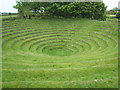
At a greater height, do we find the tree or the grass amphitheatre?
the tree

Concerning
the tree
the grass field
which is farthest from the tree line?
the grass field

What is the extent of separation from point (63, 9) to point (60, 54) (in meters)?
27.2

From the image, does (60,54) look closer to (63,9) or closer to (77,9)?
(63,9)

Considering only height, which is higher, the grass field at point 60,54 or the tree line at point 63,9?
the tree line at point 63,9

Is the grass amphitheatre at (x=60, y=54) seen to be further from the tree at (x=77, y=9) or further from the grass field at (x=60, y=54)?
the tree at (x=77, y=9)

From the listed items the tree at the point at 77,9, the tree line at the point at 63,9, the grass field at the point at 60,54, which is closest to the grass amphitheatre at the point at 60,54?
the grass field at the point at 60,54

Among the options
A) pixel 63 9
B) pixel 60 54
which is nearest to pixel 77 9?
pixel 63 9

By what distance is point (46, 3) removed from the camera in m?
51.7

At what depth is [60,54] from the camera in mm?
26188

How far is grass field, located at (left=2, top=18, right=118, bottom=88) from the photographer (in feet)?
35.5

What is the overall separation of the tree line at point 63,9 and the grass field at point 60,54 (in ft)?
18.5

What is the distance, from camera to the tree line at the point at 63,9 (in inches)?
1884

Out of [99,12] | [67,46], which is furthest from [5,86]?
[99,12]

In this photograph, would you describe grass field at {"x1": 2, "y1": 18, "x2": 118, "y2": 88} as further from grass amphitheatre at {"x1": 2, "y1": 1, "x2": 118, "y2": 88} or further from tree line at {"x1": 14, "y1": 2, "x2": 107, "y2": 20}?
tree line at {"x1": 14, "y1": 2, "x2": 107, "y2": 20}
